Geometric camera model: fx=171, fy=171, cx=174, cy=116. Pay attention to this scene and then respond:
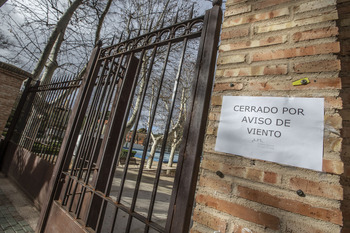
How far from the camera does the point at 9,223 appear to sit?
8.07 feet

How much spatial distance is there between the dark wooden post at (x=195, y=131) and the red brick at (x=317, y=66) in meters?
0.60

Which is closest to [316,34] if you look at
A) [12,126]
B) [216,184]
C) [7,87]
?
[216,184]

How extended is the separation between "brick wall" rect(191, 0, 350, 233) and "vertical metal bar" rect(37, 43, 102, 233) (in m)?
2.01

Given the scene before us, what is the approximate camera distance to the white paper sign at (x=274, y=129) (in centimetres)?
89

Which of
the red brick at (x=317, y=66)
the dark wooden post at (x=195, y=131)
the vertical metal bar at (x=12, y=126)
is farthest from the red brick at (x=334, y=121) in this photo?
the vertical metal bar at (x=12, y=126)

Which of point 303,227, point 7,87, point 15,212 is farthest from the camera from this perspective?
point 7,87

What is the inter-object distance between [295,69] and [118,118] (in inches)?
73.9

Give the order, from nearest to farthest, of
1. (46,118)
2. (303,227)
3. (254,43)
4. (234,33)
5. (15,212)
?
(303,227), (254,43), (234,33), (15,212), (46,118)

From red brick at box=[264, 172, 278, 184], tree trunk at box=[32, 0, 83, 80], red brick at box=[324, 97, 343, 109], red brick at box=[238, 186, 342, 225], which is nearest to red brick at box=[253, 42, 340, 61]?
red brick at box=[324, 97, 343, 109]

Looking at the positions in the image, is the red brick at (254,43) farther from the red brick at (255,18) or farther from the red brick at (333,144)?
the red brick at (333,144)

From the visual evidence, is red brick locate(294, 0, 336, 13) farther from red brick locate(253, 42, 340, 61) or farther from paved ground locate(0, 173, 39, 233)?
paved ground locate(0, 173, 39, 233)

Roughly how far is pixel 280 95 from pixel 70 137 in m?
2.51

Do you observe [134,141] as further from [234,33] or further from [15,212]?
[15,212]

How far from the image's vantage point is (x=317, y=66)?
0.95m
